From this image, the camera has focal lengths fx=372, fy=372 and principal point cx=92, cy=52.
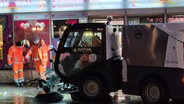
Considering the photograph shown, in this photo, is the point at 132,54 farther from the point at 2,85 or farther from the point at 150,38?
the point at 2,85

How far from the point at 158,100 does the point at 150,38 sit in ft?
5.30

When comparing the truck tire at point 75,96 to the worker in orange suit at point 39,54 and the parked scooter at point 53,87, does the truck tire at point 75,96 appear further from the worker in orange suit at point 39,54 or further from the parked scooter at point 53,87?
the worker in orange suit at point 39,54

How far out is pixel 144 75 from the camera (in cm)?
983

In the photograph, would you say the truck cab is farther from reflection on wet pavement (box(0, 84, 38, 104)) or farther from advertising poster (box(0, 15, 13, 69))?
advertising poster (box(0, 15, 13, 69))

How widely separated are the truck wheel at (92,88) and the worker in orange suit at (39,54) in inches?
157

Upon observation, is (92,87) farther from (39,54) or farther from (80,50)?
(39,54)

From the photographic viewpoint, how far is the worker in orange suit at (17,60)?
47.2ft

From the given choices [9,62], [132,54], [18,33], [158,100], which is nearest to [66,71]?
[132,54]

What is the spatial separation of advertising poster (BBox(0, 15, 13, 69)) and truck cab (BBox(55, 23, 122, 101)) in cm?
480

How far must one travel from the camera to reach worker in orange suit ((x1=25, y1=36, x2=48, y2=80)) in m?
14.4

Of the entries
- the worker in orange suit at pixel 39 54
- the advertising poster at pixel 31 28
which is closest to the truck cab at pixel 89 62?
the worker in orange suit at pixel 39 54

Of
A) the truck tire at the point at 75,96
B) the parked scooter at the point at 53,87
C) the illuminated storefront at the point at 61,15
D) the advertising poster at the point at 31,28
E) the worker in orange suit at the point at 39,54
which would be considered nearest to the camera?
the parked scooter at the point at 53,87

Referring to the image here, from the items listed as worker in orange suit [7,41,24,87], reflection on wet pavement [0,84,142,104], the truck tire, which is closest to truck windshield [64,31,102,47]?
the truck tire

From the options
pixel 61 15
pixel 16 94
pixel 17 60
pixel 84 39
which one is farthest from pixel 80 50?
pixel 61 15
